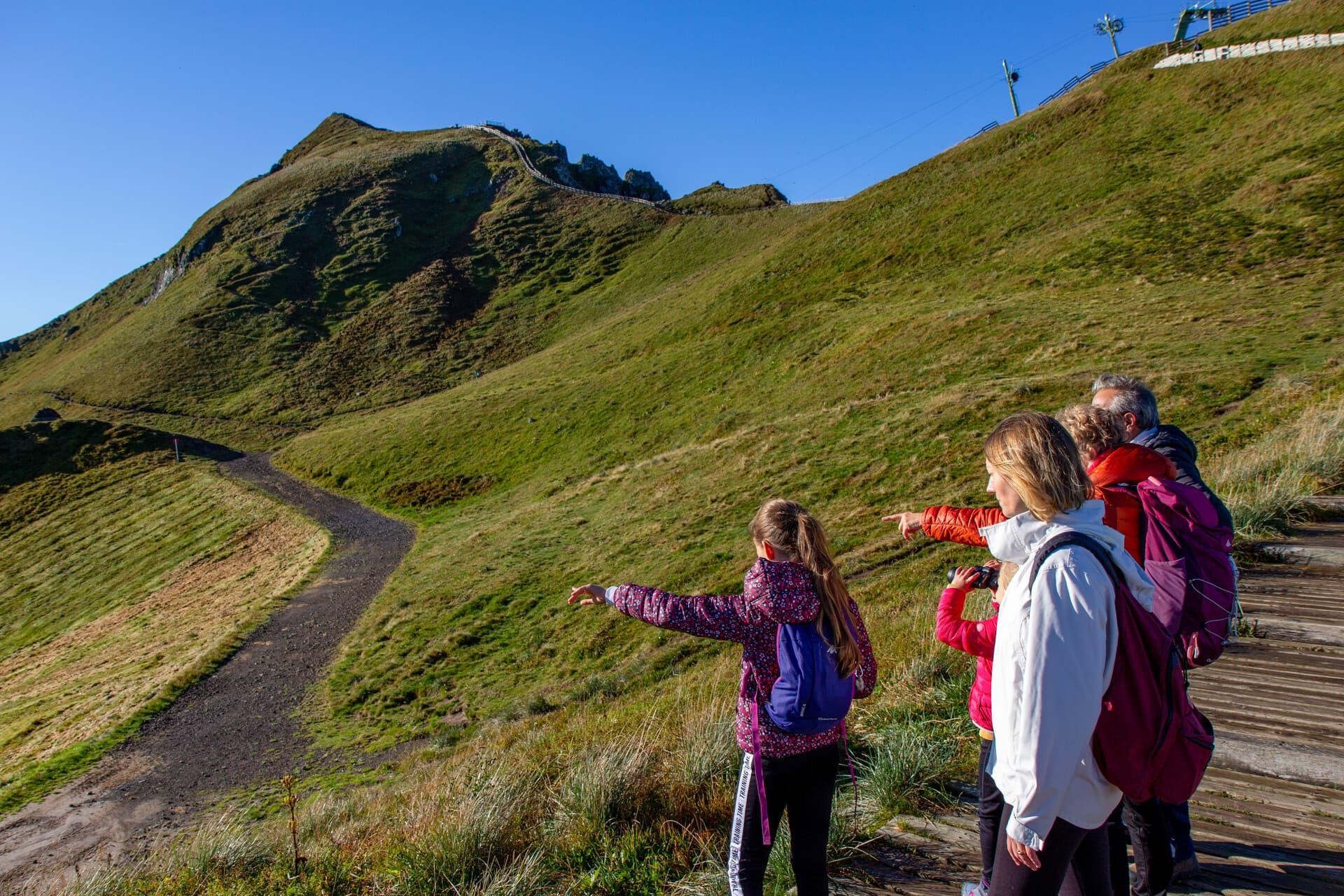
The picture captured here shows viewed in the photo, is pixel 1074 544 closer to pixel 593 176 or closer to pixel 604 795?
pixel 604 795

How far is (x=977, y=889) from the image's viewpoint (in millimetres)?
3535

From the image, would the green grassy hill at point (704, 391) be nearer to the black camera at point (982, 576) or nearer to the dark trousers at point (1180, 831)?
the dark trousers at point (1180, 831)

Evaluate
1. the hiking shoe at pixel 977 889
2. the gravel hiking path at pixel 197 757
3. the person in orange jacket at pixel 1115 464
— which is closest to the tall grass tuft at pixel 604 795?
the hiking shoe at pixel 977 889

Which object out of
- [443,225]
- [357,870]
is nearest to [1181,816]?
[357,870]

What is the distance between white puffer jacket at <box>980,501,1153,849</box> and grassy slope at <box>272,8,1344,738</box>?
19.3 feet

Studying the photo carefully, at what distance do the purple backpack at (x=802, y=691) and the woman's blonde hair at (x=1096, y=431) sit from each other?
1760 millimetres

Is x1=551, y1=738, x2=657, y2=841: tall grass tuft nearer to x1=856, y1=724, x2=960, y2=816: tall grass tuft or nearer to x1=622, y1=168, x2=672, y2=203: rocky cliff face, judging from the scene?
x1=856, y1=724, x2=960, y2=816: tall grass tuft

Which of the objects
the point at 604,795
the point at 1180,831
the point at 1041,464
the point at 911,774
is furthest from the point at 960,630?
the point at 604,795

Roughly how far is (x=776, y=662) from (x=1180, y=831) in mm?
2185

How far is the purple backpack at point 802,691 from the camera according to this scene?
3.39 m

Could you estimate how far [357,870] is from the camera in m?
5.00

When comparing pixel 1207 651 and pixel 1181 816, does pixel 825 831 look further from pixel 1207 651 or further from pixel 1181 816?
pixel 1207 651

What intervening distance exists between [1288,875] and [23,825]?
57.3 feet

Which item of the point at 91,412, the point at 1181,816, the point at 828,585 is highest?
the point at 91,412
